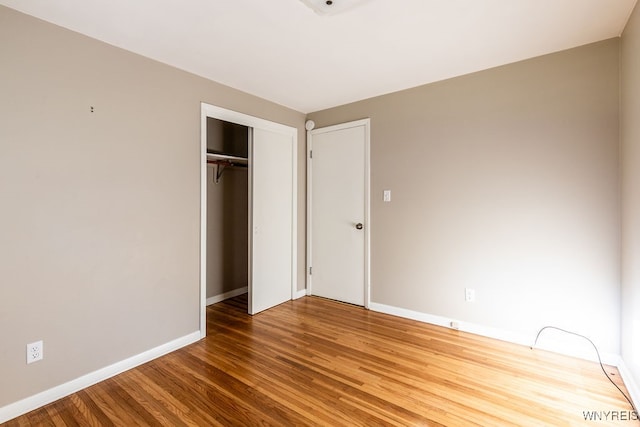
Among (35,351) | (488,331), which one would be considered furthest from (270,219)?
(488,331)

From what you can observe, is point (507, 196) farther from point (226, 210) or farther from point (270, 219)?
point (226, 210)

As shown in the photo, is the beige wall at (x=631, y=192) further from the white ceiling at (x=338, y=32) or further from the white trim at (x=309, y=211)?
the white trim at (x=309, y=211)

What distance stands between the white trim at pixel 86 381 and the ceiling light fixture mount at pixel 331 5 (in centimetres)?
265

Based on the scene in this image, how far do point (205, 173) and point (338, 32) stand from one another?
5.28ft

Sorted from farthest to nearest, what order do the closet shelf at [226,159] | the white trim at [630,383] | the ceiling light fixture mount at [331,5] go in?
the closet shelf at [226,159] < the white trim at [630,383] < the ceiling light fixture mount at [331,5]

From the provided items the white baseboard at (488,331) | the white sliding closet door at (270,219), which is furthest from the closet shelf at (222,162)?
the white baseboard at (488,331)

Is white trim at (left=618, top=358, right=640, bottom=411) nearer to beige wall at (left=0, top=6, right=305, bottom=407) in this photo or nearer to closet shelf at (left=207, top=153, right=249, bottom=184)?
beige wall at (left=0, top=6, right=305, bottom=407)

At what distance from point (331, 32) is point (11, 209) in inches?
88.5

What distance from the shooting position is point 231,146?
4.04 m

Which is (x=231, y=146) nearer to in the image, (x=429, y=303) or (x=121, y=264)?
(x=121, y=264)

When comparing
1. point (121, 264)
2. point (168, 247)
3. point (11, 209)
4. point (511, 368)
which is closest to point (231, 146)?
point (168, 247)

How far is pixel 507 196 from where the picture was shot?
2637 millimetres

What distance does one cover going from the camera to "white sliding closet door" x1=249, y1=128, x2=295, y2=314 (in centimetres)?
334

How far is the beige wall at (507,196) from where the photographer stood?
2.29 meters
